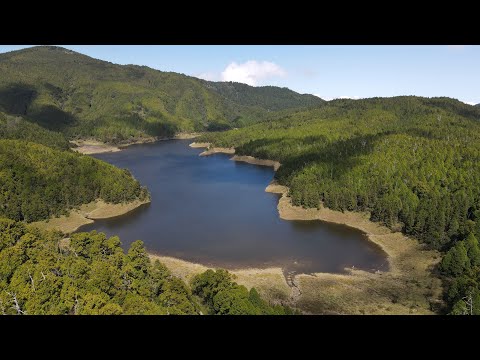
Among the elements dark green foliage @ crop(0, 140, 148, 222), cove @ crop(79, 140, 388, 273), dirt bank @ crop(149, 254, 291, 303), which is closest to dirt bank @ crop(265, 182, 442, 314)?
dirt bank @ crop(149, 254, 291, 303)

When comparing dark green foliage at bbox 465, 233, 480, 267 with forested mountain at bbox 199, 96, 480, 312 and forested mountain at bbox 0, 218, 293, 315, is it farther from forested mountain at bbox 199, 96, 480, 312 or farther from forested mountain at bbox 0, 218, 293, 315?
forested mountain at bbox 0, 218, 293, 315

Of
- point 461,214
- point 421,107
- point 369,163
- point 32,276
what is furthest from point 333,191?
point 421,107

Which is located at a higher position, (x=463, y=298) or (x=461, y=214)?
(x=461, y=214)

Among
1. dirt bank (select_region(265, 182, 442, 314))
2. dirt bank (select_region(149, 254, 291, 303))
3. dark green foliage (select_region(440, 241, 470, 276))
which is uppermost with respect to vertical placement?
dark green foliage (select_region(440, 241, 470, 276))

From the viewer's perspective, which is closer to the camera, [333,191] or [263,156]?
[333,191]

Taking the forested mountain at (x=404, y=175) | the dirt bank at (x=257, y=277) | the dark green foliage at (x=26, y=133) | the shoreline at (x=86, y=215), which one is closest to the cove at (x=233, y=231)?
the shoreline at (x=86, y=215)

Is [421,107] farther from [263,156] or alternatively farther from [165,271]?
[165,271]

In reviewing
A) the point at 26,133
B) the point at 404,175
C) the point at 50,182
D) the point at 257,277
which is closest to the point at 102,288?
the point at 257,277
